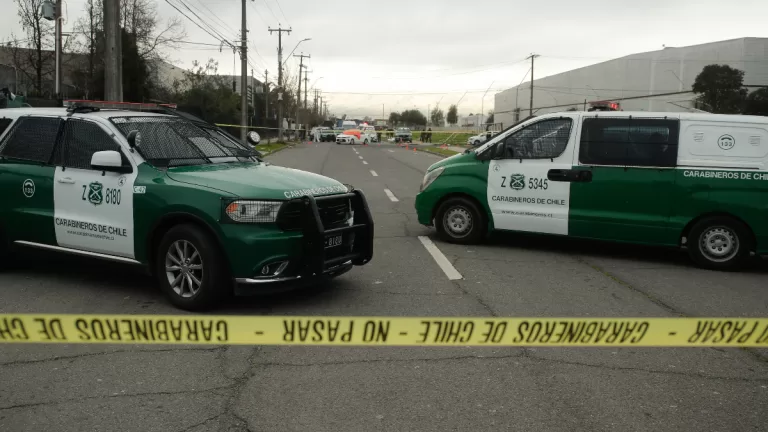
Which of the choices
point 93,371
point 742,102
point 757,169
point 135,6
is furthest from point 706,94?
point 93,371

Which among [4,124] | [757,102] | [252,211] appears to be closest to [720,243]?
[252,211]

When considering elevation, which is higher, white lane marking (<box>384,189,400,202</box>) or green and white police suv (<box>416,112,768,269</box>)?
green and white police suv (<box>416,112,768,269</box>)

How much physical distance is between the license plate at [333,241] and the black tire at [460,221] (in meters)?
3.70

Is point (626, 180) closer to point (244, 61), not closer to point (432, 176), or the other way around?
point (432, 176)

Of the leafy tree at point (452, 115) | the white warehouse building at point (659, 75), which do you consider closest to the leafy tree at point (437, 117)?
the leafy tree at point (452, 115)

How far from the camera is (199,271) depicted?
20.1 feet

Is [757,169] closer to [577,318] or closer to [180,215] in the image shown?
[577,318]

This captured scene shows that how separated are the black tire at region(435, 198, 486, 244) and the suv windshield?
3373mm

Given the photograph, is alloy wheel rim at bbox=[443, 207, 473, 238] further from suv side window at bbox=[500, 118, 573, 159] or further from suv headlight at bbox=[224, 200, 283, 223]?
suv headlight at bbox=[224, 200, 283, 223]

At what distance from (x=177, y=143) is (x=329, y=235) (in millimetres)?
1942

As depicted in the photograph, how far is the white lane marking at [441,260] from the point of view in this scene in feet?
26.0

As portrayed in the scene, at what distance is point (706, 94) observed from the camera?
44.4m

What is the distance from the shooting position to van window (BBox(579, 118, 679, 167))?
8727mm

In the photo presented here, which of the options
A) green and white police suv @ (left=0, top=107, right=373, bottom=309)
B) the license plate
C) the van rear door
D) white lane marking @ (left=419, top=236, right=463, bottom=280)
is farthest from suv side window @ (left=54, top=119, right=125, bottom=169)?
the van rear door
